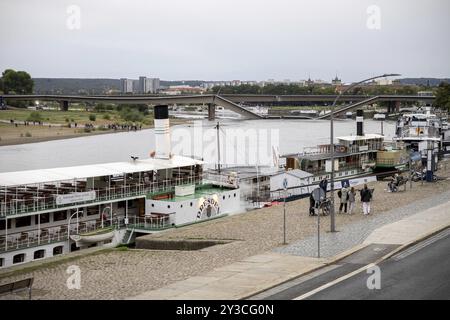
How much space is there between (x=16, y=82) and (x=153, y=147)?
73196mm

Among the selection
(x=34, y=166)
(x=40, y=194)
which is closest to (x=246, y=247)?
(x=40, y=194)

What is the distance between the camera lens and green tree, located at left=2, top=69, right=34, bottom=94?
473 ft

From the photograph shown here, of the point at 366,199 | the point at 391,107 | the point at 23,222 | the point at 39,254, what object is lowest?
the point at 39,254

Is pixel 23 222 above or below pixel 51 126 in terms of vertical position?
below

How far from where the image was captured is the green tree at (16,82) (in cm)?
14425

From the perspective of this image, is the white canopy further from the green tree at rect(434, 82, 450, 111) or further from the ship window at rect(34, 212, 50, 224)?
the green tree at rect(434, 82, 450, 111)

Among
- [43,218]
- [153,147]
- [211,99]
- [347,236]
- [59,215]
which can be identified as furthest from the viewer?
[211,99]

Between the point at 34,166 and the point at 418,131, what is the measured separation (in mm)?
35540

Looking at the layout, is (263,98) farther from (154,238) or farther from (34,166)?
(154,238)

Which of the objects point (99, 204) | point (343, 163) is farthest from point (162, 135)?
point (343, 163)

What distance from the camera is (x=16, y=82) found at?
144875mm

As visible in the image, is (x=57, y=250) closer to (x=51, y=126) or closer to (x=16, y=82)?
(x=51, y=126)

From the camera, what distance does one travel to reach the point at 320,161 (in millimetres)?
46875

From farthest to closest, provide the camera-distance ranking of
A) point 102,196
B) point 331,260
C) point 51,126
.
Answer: point 51,126 → point 102,196 → point 331,260
